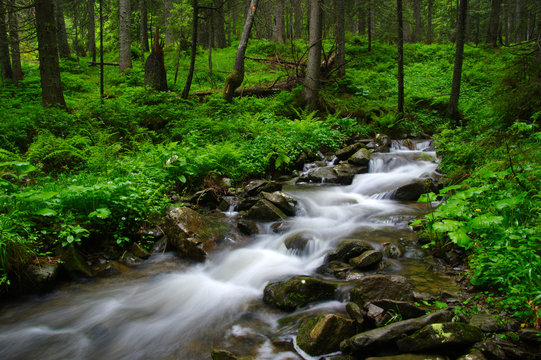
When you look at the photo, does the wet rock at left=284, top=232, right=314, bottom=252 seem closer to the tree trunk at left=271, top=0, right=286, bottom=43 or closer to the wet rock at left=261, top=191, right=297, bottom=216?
the wet rock at left=261, top=191, right=297, bottom=216

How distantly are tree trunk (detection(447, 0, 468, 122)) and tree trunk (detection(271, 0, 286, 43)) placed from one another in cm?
1518

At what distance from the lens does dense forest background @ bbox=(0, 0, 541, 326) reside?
13.0 feet

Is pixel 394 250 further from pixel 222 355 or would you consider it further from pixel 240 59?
pixel 240 59

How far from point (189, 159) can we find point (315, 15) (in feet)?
27.5

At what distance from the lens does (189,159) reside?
24.2 ft

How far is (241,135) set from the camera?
1010 cm

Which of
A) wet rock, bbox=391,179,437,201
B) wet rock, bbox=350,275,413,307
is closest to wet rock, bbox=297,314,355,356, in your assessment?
wet rock, bbox=350,275,413,307

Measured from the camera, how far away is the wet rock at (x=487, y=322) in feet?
8.81

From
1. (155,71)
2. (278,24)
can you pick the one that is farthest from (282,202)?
(278,24)

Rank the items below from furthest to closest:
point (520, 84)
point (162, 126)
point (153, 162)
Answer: point (162, 126)
point (520, 84)
point (153, 162)

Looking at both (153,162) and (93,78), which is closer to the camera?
(153,162)

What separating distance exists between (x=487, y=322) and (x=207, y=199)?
541cm

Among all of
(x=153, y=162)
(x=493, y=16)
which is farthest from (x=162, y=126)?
(x=493, y=16)

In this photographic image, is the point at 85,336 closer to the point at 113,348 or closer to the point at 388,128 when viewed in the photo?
the point at 113,348
